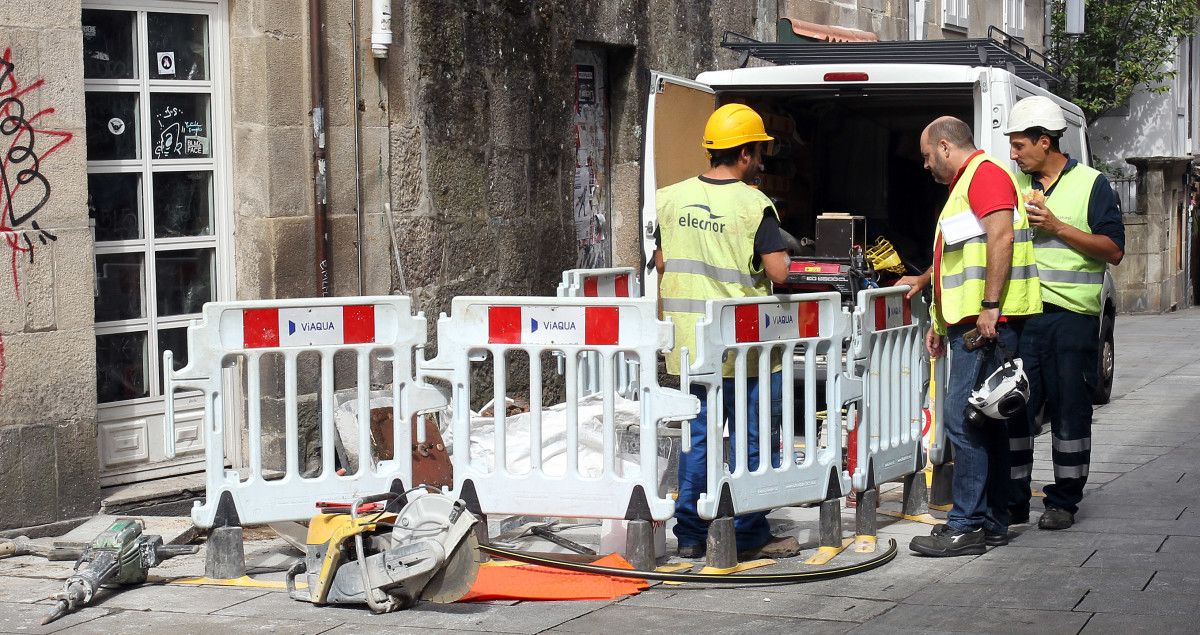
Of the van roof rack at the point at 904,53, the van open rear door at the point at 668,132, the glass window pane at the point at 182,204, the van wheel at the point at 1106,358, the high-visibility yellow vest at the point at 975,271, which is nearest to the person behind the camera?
the high-visibility yellow vest at the point at 975,271

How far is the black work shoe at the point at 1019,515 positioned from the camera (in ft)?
23.3

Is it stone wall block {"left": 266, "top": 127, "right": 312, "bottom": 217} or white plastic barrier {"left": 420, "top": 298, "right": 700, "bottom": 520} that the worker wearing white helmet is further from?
stone wall block {"left": 266, "top": 127, "right": 312, "bottom": 217}

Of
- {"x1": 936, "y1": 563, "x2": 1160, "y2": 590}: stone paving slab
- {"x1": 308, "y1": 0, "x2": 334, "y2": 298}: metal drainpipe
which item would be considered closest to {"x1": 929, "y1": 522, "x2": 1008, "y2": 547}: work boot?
{"x1": 936, "y1": 563, "x2": 1160, "y2": 590}: stone paving slab

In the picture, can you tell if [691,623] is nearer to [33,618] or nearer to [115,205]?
[33,618]

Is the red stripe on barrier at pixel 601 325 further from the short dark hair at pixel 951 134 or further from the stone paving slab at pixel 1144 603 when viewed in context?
the stone paving slab at pixel 1144 603

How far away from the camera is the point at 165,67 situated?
26.7 ft

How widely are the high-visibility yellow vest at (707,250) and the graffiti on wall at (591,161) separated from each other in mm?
5045

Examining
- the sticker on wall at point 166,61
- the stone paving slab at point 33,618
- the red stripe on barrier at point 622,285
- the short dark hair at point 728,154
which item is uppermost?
the sticker on wall at point 166,61

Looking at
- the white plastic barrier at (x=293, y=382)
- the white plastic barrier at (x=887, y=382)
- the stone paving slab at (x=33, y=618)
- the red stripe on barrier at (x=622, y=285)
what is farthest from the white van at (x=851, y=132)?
the stone paving slab at (x=33, y=618)

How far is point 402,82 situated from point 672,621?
4916 millimetres

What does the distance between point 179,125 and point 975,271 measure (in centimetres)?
423

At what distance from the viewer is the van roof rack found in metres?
10.7

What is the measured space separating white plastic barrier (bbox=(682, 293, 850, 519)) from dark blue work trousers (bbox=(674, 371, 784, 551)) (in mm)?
53

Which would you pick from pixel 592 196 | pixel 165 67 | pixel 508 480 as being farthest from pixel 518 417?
pixel 592 196
